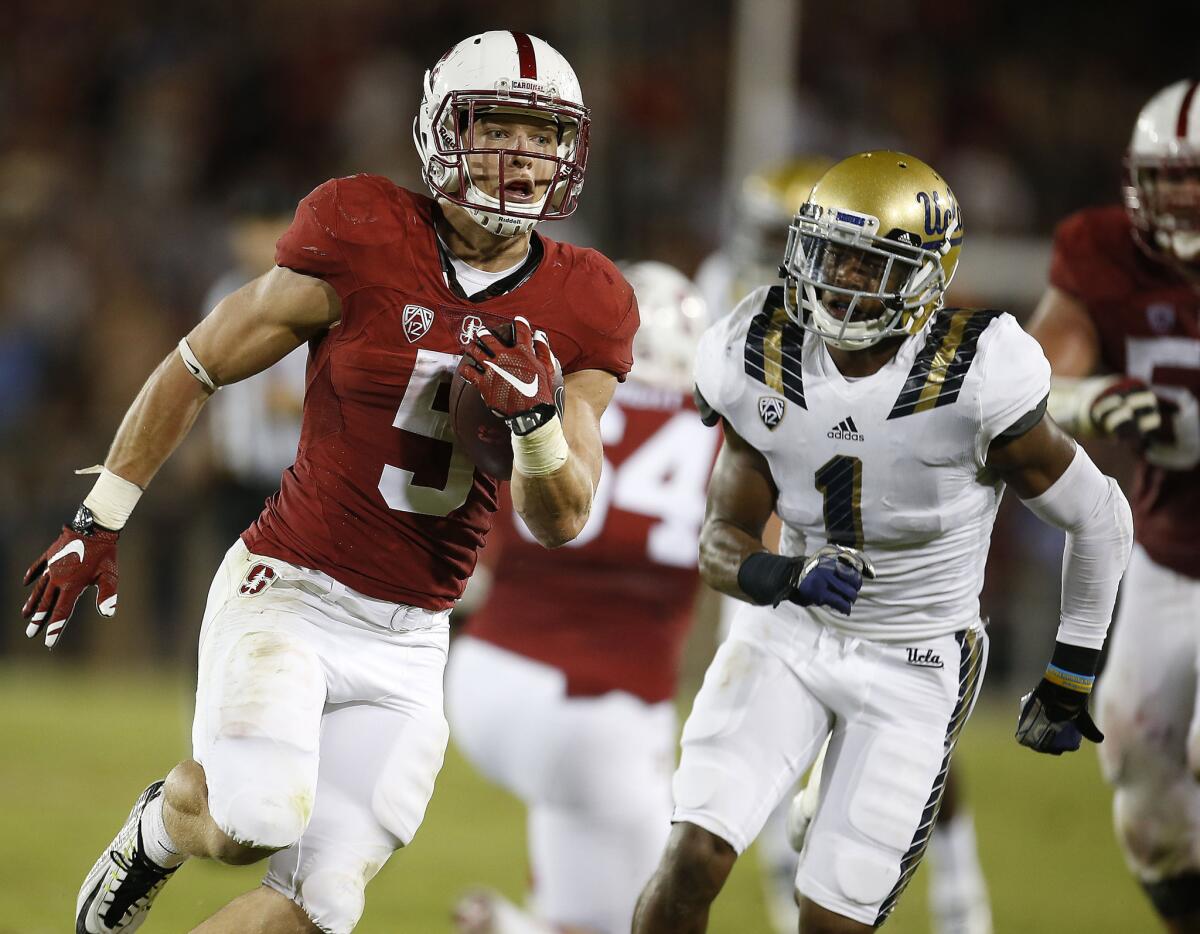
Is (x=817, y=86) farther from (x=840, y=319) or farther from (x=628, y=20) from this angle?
(x=840, y=319)

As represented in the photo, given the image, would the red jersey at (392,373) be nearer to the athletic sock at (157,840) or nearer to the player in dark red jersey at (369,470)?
the player in dark red jersey at (369,470)

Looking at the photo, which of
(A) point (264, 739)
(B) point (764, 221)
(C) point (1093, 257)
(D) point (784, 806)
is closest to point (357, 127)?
(B) point (764, 221)

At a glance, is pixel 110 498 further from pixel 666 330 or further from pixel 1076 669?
pixel 1076 669

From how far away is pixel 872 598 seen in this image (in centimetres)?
361

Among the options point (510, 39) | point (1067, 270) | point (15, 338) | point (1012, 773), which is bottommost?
point (1012, 773)

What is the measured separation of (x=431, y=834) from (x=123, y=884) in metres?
3.19

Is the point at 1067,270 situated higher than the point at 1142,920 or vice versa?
the point at 1067,270

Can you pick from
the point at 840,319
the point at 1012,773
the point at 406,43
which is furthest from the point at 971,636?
the point at 406,43

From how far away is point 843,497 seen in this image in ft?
11.6

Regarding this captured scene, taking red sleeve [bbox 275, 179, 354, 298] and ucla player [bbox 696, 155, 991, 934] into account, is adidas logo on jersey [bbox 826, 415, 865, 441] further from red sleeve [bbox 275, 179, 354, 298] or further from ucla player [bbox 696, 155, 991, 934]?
red sleeve [bbox 275, 179, 354, 298]

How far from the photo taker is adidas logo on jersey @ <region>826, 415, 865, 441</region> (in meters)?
3.48

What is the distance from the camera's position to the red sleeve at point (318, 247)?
11.0ft

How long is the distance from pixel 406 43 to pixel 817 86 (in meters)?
2.84

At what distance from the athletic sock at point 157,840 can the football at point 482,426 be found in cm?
92
